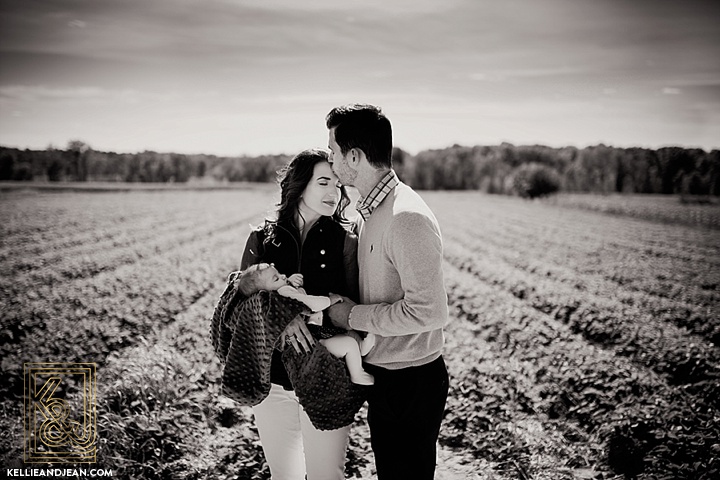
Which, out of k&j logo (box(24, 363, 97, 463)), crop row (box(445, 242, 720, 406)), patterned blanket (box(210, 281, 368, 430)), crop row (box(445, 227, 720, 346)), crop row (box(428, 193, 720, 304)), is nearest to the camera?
patterned blanket (box(210, 281, 368, 430))

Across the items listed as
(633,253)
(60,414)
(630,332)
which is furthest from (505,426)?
(633,253)

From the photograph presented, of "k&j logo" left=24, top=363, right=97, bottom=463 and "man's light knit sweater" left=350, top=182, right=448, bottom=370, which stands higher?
"man's light knit sweater" left=350, top=182, right=448, bottom=370

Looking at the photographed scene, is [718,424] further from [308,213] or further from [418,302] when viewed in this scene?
[308,213]

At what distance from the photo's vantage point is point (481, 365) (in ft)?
24.2

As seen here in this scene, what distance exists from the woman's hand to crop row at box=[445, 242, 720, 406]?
5.97 metres

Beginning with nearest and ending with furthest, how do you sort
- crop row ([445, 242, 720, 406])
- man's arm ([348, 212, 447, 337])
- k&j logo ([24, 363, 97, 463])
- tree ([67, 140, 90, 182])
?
1. man's arm ([348, 212, 447, 337])
2. k&j logo ([24, 363, 97, 463])
3. crop row ([445, 242, 720, 406])
4. tree ([67, 140, 90, 182])

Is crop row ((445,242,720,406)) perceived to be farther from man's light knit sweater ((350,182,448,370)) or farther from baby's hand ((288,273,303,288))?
baby's hand ((288,273,303,288))

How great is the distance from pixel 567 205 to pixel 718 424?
63.4m

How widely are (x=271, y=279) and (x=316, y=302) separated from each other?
286 mm

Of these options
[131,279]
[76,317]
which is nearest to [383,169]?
[76,317]

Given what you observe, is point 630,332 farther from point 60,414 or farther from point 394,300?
point 60,414

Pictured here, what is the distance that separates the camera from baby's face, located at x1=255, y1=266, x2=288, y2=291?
109 inches

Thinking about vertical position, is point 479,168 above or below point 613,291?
above

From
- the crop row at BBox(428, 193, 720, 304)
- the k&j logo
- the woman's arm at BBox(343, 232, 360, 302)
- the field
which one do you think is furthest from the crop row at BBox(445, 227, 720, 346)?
the k&j logo
